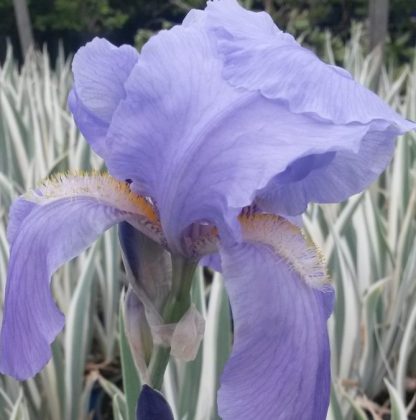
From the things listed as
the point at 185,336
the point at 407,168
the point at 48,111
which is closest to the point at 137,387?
the point at 185,336

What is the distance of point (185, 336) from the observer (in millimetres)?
434

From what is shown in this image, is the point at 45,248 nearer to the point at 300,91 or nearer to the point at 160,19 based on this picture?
the point at 300,91

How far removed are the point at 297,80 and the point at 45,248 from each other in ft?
0.55

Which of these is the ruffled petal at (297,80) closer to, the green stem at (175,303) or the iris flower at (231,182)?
the iris flower at (231,182)

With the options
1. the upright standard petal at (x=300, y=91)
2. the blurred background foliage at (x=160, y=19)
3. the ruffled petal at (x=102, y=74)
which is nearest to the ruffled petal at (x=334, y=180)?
the upright standard petal at (x=300, y=91)

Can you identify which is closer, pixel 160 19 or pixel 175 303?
pixel 175 303

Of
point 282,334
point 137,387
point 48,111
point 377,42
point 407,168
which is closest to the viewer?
point 282,334

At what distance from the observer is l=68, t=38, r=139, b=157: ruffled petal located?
1.47 ft

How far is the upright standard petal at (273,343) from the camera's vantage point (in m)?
0.39

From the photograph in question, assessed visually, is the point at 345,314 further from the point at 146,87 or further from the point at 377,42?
the point at 377,42

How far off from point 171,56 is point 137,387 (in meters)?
0.34

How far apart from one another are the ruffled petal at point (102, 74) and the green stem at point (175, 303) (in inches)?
3.2

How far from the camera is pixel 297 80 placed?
0.39 m

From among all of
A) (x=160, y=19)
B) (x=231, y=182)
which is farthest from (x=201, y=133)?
(x=160, y=19)
